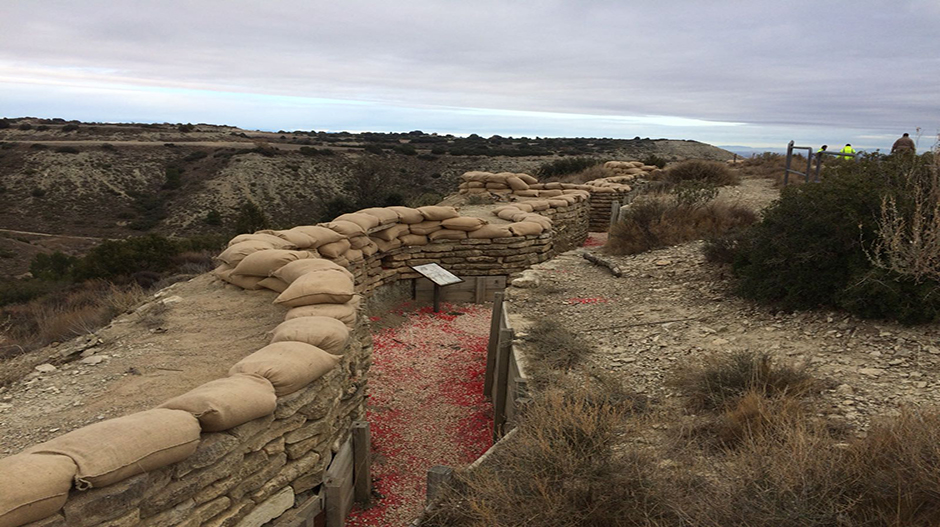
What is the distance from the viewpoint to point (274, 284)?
5.89 meters

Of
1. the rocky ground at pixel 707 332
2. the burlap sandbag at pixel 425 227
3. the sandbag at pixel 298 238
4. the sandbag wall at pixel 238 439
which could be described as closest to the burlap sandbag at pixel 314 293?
the sandbag wall at pixel 238 439

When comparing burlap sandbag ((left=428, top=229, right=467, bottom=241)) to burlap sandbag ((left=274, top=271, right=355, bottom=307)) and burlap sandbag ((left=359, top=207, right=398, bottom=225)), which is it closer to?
burlap sandbag ((left=359, top=207, right=398, bottom=225))

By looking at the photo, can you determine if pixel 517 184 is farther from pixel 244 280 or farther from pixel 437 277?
pixel 244 280

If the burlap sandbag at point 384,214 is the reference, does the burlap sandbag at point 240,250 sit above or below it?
below

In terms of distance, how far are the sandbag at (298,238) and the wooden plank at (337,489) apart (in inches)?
127

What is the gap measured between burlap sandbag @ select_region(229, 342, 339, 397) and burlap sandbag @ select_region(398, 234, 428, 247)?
5842 millimetres

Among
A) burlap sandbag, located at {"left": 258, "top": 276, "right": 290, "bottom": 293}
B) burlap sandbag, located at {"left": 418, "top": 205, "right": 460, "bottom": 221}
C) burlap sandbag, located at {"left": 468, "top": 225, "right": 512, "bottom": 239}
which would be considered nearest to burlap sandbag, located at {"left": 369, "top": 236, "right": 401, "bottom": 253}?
burlap sandbag, located at {"left": 418, "top": 205, "right": 460, "bottom": 221}

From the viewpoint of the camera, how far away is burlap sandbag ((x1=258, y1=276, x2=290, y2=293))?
5.81 metres

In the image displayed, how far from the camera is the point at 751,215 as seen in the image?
9523 mm

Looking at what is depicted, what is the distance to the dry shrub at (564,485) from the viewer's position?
8.97ft

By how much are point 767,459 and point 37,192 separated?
1417 inches

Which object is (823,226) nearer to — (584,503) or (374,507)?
(584,503)

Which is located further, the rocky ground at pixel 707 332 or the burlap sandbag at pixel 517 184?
the burlap sandbag at pixel 517 184

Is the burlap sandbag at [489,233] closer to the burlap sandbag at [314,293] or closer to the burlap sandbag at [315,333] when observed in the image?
the burlap sandbag at [314,293]
